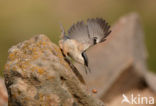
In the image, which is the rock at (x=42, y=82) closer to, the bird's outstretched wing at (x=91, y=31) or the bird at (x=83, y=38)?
the bird at (x=83, y=38)

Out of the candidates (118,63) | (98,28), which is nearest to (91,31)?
(98,28)

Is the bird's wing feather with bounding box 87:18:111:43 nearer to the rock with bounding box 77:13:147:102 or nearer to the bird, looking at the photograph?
the bird

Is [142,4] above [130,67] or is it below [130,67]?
above

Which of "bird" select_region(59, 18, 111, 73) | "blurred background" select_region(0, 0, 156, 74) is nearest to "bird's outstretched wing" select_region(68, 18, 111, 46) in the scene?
"bird" select_region(59, 18, 111, 73)

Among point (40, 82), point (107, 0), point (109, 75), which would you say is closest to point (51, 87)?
point (40, 82)

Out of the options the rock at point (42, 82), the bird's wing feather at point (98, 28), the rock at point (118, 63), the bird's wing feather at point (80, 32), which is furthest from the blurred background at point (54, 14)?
the rock at point (42, 82)

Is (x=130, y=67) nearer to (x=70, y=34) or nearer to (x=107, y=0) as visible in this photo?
(x=70, y=34)
